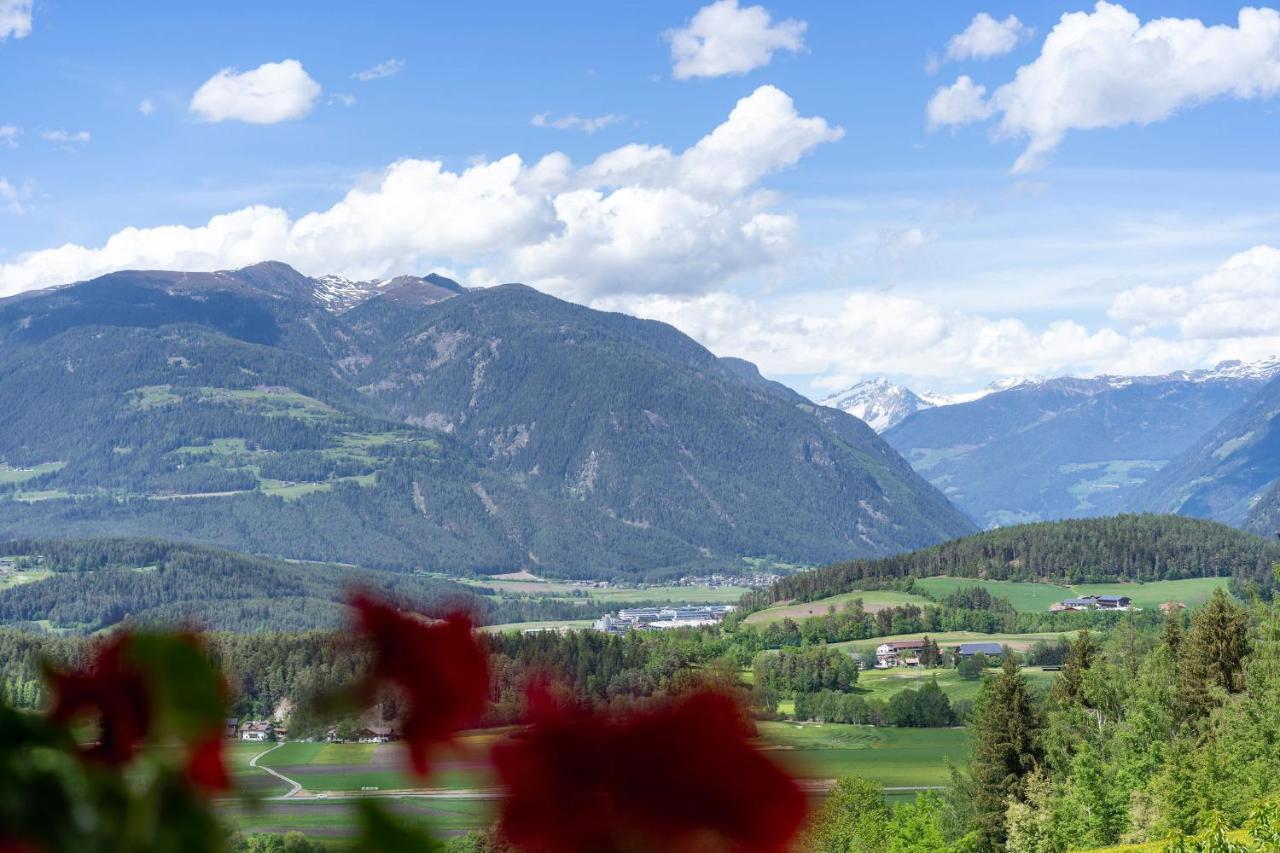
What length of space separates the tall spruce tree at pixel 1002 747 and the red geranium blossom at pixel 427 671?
60.8m

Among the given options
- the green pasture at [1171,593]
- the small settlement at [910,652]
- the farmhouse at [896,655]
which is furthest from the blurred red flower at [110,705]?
the green pasture at [1171,593]

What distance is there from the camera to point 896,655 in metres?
152

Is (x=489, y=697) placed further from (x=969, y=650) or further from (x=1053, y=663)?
(x=969, y=650)

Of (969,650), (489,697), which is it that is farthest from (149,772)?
(969,650)

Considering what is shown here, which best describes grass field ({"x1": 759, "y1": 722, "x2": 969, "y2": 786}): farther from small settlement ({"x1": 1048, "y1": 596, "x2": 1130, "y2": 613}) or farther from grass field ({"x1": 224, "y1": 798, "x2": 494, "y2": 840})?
small settlement ({"x1": 1048, "y1": 596, "x2": 1130, "y2": 613})

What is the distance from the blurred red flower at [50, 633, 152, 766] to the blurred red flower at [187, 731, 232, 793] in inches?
5.1

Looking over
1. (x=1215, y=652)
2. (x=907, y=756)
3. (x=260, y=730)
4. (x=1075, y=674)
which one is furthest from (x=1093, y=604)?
(x=260, y=730)

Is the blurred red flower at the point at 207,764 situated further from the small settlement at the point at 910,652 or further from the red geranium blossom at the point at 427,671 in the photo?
the small settlement at the point at 910,652

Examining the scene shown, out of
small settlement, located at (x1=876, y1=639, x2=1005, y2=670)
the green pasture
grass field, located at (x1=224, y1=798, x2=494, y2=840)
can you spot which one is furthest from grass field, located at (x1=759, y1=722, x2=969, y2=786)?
the green pasture

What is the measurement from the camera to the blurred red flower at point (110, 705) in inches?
53.7

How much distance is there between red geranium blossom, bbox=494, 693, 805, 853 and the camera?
137 cm

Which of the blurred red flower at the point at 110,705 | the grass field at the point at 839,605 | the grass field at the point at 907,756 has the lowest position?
the grass field at the point at 907,756

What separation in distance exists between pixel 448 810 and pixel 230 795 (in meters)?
0.58

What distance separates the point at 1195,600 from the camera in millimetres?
180125
